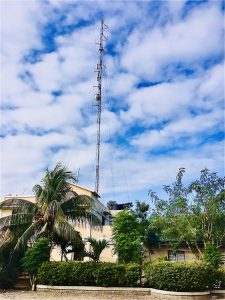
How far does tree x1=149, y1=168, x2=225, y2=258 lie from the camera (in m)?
26.4

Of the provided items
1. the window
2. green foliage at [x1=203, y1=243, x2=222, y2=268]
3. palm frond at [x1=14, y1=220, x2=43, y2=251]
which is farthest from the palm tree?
the window

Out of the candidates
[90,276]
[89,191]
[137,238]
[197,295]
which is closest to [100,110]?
[89,191]

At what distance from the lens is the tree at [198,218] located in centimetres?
2644

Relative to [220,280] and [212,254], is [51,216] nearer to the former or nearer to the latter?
[220,280]

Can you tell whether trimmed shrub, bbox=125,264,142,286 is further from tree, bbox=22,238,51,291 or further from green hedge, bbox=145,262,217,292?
tree, bbox=22,238,51,291

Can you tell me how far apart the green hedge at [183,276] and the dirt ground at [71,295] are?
3.47 feet

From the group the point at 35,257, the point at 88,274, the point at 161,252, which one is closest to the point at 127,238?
the point at 88,274

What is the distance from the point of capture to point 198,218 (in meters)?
26.6

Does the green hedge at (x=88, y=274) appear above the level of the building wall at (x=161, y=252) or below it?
below

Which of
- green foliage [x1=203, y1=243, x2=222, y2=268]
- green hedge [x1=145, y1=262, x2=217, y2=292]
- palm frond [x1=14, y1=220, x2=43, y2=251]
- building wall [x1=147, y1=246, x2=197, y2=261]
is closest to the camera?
green hedge [x1=145, y1=262, x2=217, y2=292]

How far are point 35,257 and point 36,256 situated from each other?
0.07m

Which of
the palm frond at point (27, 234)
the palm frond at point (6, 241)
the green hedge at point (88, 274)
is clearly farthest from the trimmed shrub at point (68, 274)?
the palm frond at point (6, 241)

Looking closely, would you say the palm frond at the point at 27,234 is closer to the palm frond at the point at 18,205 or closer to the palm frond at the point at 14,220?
the palm frond at the point at 14,220

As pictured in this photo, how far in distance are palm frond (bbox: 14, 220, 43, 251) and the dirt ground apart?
8.07 ft
